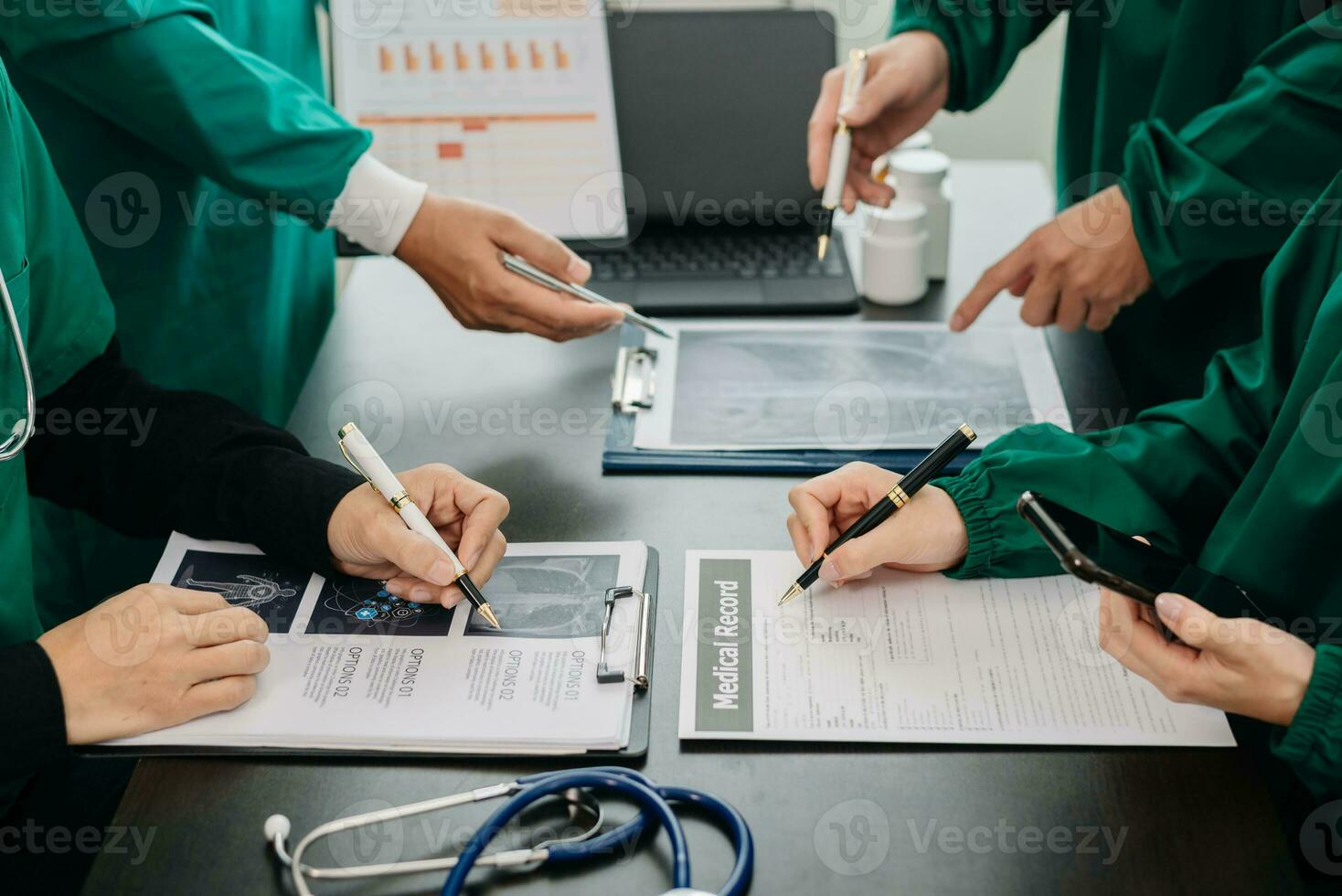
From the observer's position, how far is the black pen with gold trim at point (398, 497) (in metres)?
0.87

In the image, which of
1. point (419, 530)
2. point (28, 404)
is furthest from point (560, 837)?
point (28, 404)

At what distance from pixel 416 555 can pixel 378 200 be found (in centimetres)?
51

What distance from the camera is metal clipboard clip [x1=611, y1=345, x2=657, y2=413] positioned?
1178mm

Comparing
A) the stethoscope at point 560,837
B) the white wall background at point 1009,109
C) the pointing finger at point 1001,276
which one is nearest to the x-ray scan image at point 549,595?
the stethoscope at point 560,837

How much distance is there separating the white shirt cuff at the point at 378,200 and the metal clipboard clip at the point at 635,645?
0.54 m

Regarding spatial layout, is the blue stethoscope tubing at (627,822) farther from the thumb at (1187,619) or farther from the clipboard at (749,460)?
the clipboard at (749,460)

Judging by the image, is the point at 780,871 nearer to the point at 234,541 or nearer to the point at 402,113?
the point at 234,541

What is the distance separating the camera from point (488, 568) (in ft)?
3.00

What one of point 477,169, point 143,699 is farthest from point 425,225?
point 143,699

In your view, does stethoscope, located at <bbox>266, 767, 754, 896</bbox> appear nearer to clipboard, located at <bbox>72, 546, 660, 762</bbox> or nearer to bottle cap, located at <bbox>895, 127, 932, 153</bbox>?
clipboard, located at <bbox>72, 546, 660, 762</bbox>

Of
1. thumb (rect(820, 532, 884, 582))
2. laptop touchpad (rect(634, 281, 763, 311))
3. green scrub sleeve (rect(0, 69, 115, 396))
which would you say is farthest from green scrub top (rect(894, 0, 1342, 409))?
green scrub sleeve (rect(0, 69, 115, 396))

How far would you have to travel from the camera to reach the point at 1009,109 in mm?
2916

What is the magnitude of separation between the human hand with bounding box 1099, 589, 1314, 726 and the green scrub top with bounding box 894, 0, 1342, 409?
53cm

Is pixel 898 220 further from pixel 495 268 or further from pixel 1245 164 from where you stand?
pixel 495 268
